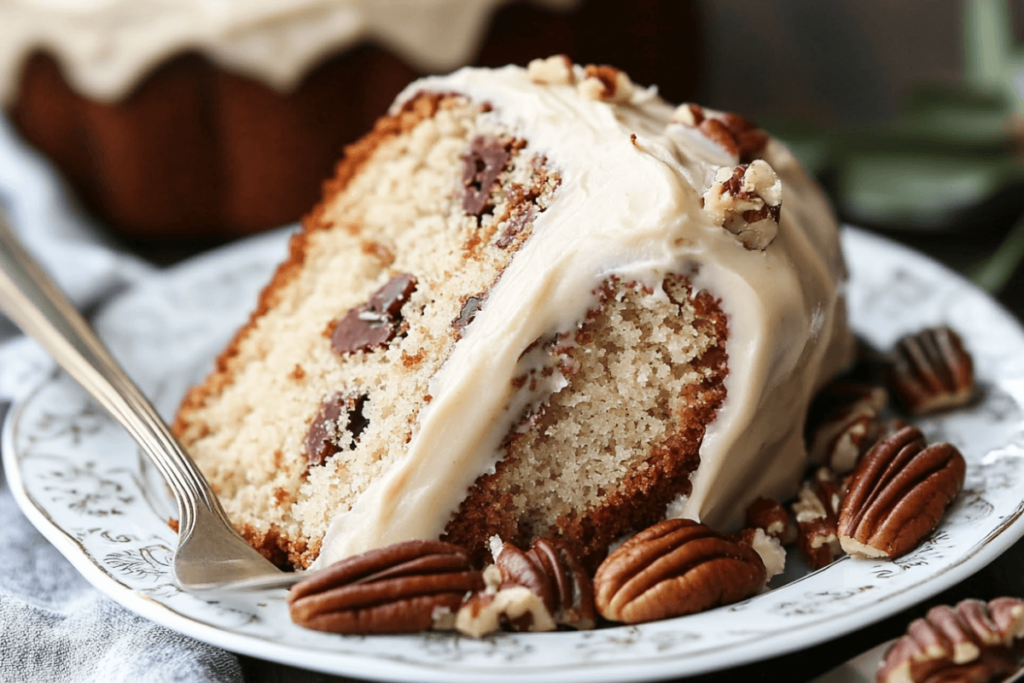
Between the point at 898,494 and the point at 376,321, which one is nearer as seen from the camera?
the point at 898,494

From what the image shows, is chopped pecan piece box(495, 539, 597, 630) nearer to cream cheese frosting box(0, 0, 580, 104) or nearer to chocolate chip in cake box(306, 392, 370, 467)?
chocolate chip in cake box(306, 392, 370, 467)

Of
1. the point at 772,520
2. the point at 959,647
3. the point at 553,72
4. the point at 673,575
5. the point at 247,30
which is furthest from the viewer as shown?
the point at 247,30

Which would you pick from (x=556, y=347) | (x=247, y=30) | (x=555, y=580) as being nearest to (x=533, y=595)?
(x=555, y=580)

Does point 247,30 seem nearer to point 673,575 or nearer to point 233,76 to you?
point 233,76

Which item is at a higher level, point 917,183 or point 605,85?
point 605,85

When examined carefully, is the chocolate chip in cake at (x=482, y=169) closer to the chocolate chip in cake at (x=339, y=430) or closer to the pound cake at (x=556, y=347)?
the pound cake at (x=556, y=347)

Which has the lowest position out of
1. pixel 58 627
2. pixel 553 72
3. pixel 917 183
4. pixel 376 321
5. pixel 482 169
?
pixel 917 183
